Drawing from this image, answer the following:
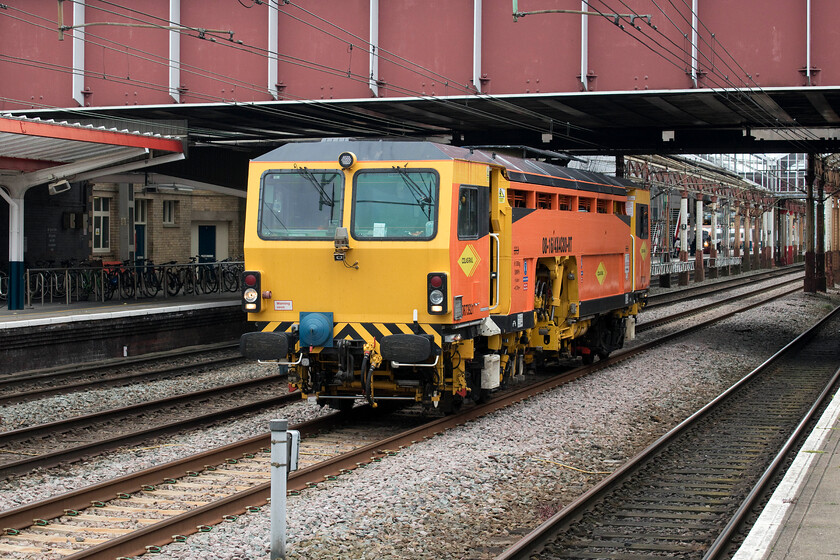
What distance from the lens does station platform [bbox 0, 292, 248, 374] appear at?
18.3 m

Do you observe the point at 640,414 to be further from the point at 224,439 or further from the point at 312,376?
the point at 224,439

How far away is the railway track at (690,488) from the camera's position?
8164 mm

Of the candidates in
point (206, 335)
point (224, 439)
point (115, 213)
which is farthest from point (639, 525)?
point (115, 213)

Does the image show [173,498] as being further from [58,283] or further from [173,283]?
[173,283]

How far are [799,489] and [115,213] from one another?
34.5 meters

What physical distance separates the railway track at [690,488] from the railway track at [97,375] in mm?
8924

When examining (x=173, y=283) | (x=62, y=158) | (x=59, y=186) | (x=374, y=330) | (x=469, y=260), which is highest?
(x=62, y=158)

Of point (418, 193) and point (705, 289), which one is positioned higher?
point (418, 193)

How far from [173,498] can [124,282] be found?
17.3 m

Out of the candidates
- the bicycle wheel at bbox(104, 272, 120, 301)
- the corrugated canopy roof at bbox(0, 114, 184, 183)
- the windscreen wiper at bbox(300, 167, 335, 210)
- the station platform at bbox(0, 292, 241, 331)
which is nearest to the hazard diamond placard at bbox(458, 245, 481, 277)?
the windscreen wiper at bbox(300, 167, 335, 210)

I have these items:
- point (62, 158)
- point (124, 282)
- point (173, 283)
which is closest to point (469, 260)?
point (62, 158)

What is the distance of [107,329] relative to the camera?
2011 centimetres

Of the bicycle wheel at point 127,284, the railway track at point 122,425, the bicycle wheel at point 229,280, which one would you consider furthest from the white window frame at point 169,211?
the railway track at point 122,425

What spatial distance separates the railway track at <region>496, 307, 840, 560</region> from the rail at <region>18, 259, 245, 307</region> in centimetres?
1487
